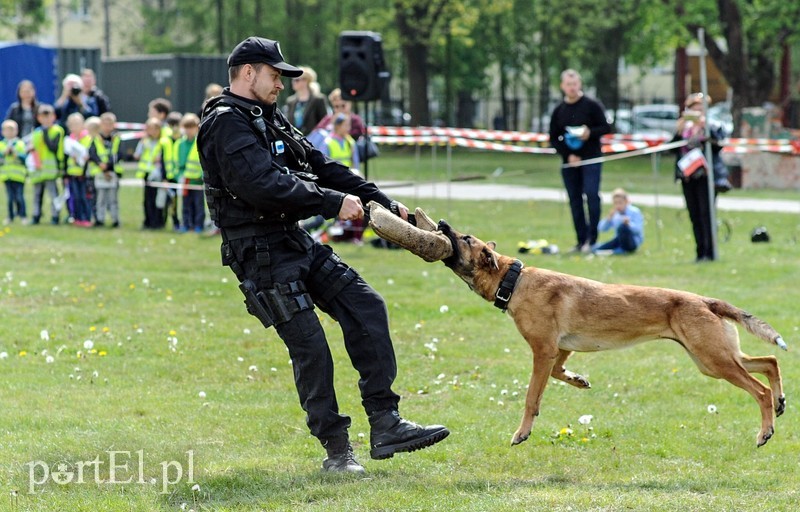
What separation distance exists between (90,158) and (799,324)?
11.0 metres

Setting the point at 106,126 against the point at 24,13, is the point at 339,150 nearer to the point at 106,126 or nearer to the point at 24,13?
the point at 106,126

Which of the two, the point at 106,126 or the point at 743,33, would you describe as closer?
the point at 106,126

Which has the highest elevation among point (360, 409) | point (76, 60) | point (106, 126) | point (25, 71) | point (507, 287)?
point (76, 60)

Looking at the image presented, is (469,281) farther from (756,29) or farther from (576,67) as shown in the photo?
(576,67)

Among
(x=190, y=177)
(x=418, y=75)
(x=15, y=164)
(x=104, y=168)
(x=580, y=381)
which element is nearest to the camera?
(x=580, y=381)

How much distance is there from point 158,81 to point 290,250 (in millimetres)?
29378

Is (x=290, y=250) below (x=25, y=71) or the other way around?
below

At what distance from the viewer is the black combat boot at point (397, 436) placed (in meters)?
5.73

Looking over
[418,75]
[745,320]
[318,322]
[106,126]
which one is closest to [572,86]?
[106,126]

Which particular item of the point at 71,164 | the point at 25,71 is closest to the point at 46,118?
the point at 71,164

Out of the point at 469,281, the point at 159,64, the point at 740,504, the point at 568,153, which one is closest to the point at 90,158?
the point at 568,153

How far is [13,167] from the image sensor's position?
17250 millimetres

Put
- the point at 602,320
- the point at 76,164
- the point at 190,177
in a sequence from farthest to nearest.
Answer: the point at 76,164, the point at 190,177, the point at 602,320

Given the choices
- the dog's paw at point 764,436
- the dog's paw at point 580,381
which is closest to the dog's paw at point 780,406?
the dog's paw at point 764,436
